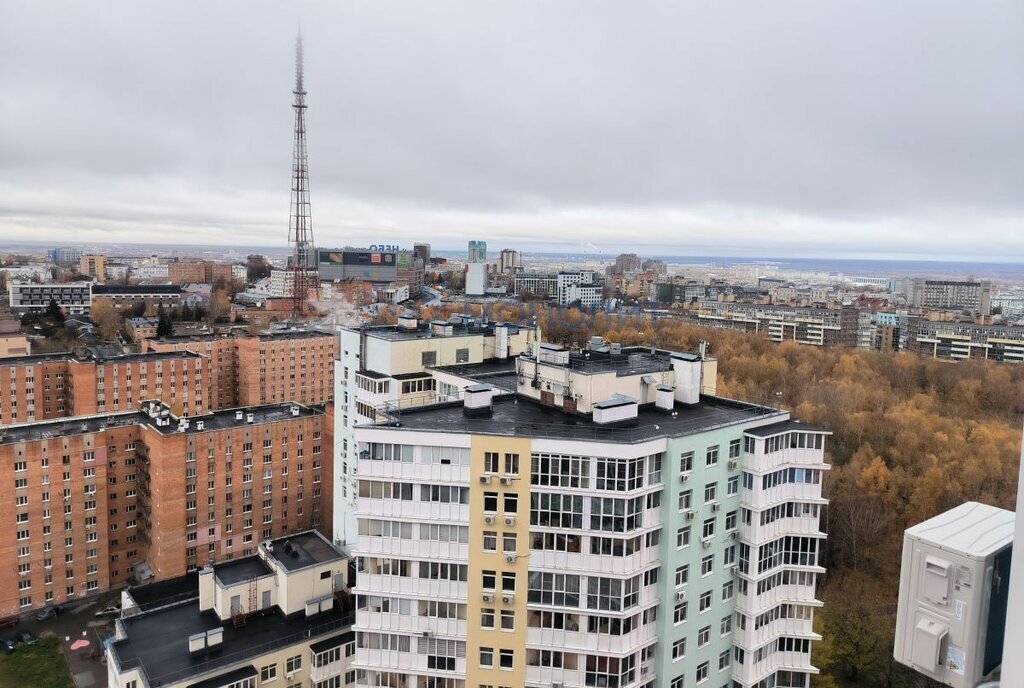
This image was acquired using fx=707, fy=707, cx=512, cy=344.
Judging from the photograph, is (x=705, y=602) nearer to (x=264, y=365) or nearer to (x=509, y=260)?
(x=264, y=365)

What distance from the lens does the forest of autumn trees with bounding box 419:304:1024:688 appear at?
1284 centimetres

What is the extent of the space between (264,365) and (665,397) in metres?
21.7

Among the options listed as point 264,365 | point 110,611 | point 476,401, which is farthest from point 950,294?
point 110,611

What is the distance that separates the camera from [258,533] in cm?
1805

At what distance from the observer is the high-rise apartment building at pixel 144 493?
15531mm

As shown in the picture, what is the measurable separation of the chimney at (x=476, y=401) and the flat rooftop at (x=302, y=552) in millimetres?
4370

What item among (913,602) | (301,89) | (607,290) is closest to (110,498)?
(913,602)

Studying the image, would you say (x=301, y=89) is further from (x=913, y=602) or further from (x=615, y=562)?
(x=913, y=602)

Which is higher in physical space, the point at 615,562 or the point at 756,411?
the point at 756,411

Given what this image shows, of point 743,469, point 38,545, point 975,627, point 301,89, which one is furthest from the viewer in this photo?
point 301,89

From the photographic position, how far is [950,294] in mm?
57156

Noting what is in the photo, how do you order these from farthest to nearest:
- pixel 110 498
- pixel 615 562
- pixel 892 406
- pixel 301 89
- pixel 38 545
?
pixel 301 89 < pixel 892 406 < pixel 110 498 < pixel 38 545 < pixel 615 562

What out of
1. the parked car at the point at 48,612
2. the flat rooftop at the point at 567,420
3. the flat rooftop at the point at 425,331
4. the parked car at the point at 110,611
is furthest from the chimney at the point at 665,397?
the parked car at the point at 48,612

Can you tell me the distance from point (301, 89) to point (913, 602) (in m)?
47.0
